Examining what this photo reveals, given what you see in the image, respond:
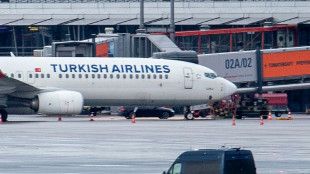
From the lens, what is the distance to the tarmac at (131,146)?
22953mm

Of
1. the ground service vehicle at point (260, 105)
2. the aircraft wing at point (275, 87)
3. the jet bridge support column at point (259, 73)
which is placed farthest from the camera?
the aircraft wing at point (275, 87)

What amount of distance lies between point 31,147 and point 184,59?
1100 inches

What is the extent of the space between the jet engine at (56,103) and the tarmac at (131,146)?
12.8ft

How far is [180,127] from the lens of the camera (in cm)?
4119

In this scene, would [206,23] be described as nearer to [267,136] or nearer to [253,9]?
[253,9]

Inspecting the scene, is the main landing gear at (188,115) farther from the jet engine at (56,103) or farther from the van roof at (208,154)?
the van roof at (208,154)

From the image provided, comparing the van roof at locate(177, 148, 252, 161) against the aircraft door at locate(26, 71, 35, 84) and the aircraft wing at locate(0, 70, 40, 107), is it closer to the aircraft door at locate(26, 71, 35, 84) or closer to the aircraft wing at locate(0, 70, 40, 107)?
the aircraft wing at locate(0, 70, 40, 107)

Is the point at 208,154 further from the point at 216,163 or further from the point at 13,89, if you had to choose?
the point at 13,89

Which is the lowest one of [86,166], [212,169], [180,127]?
[180,127]

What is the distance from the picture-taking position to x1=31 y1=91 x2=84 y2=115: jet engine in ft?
147

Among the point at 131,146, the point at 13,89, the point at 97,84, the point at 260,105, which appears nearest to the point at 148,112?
the point at 260,105

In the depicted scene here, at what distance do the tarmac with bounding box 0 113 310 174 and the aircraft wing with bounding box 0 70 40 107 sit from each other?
448 cm

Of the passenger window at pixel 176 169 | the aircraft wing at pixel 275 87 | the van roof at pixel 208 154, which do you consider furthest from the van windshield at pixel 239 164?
the aircraft wing at pixel 275 87

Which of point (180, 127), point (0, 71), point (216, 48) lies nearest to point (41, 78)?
point (0, 71)
